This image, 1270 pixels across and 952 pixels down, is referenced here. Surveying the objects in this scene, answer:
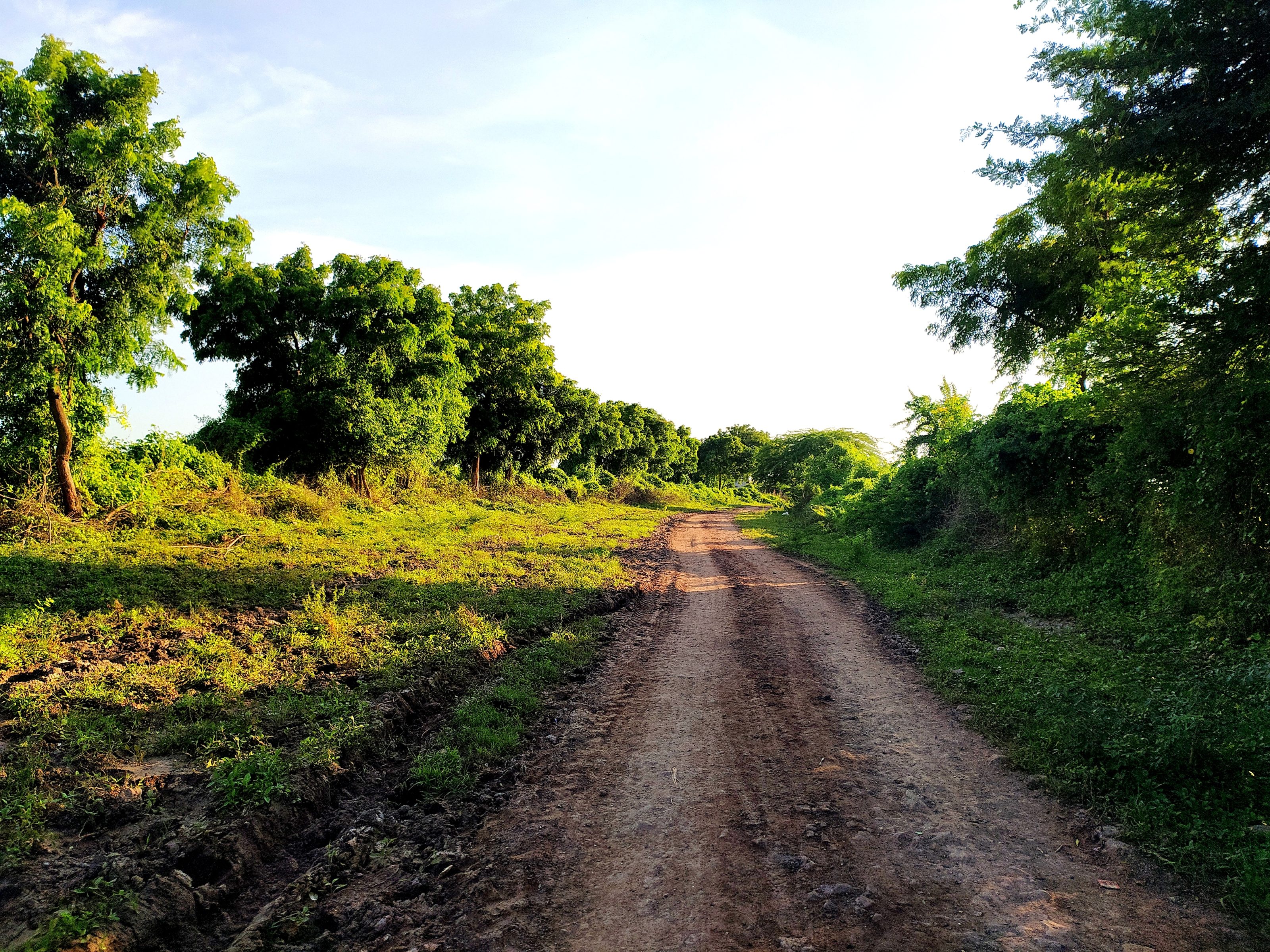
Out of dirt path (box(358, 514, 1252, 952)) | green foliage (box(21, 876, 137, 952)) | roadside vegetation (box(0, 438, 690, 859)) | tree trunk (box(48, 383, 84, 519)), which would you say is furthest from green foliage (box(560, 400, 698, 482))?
green foliage (box(21, 876, 137, 952))

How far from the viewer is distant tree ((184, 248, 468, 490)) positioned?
18453 millimetres

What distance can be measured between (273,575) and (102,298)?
7.08m

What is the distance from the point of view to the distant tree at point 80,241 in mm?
10711

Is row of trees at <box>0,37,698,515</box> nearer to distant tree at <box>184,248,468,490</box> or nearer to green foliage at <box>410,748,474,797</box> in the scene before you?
distant tree at <box>184,248,468,490</box>

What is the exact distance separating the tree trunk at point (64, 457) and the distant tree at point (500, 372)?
16359 mm

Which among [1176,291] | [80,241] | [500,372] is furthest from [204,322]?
[1176,291]

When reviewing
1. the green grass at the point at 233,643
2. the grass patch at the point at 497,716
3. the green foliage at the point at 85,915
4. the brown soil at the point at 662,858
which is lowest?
the brown soil at the point at 662,858

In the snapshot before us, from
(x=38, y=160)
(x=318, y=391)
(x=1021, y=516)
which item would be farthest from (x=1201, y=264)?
(x=318, y=391)

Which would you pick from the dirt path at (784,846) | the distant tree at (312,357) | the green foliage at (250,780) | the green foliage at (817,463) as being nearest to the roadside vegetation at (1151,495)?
the dirt path at (784,846)

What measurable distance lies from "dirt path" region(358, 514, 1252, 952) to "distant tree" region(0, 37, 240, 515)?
12.1 m

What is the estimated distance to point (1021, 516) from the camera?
13.3m

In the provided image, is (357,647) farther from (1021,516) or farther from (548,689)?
(1021,516)

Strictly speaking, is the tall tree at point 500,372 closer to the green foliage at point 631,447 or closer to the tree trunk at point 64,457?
the green foliage at point 631,447

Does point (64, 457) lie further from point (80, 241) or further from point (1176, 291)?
point (1176, 291)
